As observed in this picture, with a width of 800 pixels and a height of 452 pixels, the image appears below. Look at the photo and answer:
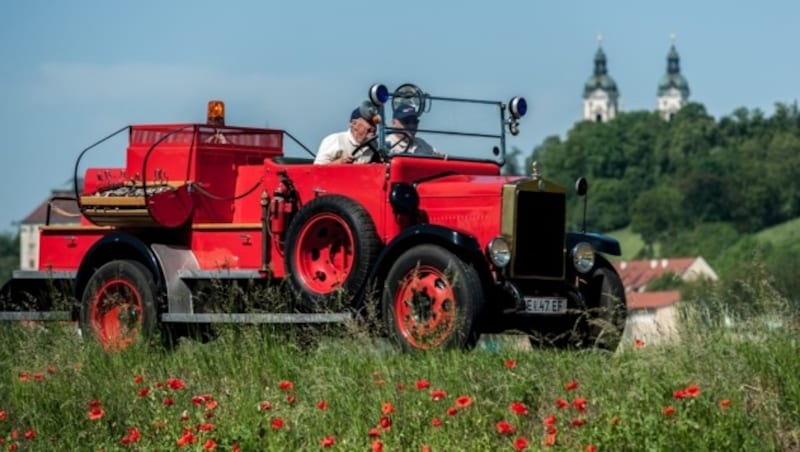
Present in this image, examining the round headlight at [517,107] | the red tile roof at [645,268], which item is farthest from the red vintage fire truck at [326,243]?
the red tile roof at [645,268]

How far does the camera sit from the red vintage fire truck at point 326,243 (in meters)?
14.1

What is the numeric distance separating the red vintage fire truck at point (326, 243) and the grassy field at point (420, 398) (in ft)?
2.52

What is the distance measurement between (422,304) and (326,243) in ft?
4.21

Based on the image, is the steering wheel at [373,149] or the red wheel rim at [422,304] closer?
the red wheel rim at [422,304]

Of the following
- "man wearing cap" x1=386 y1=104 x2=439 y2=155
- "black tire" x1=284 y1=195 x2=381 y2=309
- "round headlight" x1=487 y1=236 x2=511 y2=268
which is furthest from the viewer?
"man wearing cap" x1=386 y1=104 x2=439 y2=155

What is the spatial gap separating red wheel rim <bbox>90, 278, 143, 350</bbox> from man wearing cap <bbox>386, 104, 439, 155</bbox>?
2293 mm

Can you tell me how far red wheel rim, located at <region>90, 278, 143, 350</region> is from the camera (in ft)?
52.1

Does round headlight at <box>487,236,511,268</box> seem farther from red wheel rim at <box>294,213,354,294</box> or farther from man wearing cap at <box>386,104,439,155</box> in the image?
man wearing cap at <box>386,104,439,155</box>

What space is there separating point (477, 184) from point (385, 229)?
73cm

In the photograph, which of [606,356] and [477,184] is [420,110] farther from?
[606,356]

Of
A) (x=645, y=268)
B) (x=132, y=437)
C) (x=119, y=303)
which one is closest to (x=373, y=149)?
(x=119, y=303)

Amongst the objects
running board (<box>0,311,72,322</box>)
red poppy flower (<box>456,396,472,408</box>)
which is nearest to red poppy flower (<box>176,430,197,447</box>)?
red poppy flower (<box>456,396,472,408</box>)

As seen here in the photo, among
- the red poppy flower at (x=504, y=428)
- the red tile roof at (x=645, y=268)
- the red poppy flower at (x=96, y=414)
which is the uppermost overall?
the red poppy flower at (x=504, y=428)

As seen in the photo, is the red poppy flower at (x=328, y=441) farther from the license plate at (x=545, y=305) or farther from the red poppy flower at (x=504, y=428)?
the license plate at (x=545, y=305)
